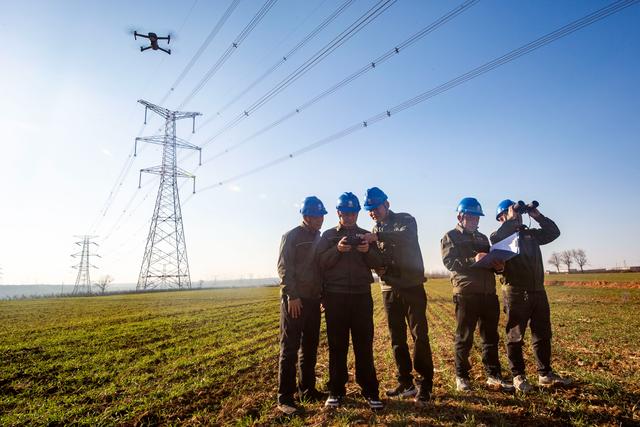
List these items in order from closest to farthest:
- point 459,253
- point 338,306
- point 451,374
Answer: point 338,306
point 459,253
point 451,374

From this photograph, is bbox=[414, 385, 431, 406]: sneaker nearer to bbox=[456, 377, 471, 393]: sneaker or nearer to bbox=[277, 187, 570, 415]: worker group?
bbox=[277, 187, 570, 415]: worker group

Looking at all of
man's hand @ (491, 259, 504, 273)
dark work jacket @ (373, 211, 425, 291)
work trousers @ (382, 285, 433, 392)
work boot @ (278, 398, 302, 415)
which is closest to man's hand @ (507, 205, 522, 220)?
man's hand @ (491, 259, 504, 273)

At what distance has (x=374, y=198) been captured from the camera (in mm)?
5609

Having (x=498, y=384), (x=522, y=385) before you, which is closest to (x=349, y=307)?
(x=498, y=384)

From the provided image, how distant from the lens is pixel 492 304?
5.47m

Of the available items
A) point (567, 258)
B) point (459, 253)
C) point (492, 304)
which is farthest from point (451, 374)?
point (567, 258)

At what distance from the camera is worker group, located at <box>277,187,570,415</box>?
16.1ft

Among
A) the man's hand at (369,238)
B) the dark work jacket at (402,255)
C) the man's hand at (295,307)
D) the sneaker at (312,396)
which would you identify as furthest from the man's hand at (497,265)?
the sneaker at (312,396)

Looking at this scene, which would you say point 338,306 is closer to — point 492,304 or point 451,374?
point 492,304

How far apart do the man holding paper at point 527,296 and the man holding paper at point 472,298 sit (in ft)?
1.05

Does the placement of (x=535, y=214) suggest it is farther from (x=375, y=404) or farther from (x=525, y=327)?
(x=375, y=404)

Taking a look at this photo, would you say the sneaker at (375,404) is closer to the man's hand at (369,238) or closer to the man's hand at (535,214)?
the man's hand at (369,238)

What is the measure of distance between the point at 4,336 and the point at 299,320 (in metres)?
16.2

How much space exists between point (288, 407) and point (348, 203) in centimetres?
294
